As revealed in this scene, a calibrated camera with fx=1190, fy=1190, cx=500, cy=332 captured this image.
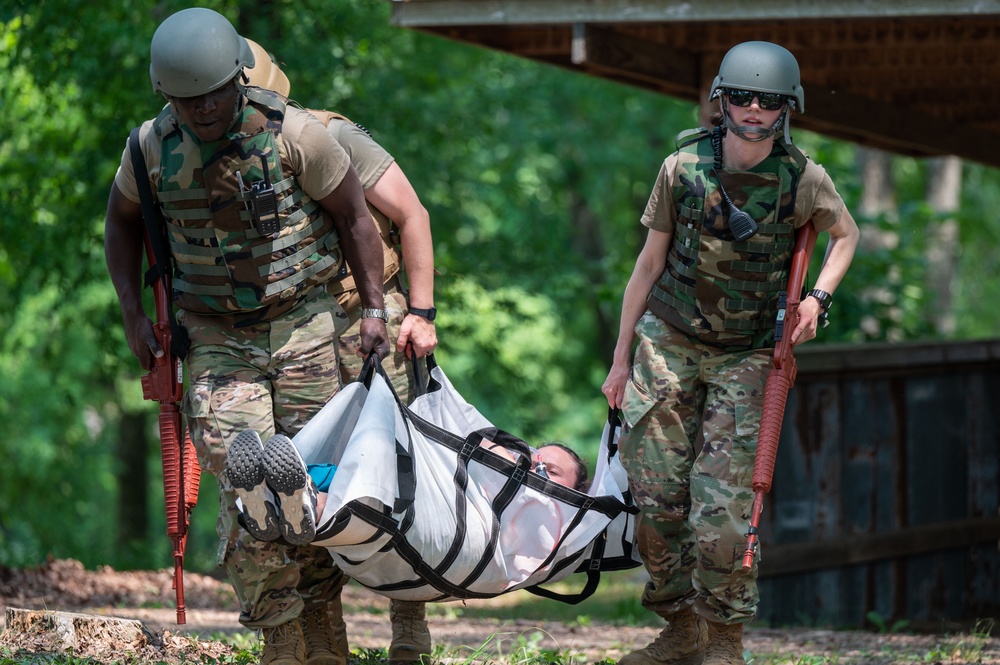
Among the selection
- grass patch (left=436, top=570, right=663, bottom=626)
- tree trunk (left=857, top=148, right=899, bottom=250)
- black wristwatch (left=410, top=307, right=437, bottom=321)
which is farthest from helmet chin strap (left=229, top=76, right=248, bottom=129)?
tree trunk (left=857, top=148, right=899, bottom=250)

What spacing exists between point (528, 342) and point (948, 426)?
986 cm

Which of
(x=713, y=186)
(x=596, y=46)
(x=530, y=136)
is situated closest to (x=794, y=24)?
(x=596, y=46)

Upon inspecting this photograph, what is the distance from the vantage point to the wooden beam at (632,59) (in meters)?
5.74

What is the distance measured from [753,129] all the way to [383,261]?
4.52ft

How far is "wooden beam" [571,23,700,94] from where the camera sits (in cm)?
574

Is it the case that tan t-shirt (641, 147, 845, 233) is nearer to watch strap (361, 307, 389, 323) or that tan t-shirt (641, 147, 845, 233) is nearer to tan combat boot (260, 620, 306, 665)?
watch strap (361, 307, 389, 323)

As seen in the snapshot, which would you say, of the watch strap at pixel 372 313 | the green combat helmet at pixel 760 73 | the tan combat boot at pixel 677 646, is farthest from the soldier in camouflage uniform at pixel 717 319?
the watch strap at pixel 372 313

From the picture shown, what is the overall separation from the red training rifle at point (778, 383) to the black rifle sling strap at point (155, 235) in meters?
2.02

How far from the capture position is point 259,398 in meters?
4.02

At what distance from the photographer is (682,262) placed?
169 inches

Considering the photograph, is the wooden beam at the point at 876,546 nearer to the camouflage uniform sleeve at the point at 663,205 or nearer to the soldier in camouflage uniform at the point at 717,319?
the soldier in camouflage uniform at the point at 717,319

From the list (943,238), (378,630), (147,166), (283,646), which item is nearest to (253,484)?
(283,646)

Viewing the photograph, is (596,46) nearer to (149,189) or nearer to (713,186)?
(713,186)

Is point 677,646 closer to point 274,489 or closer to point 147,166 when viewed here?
point 274,489
